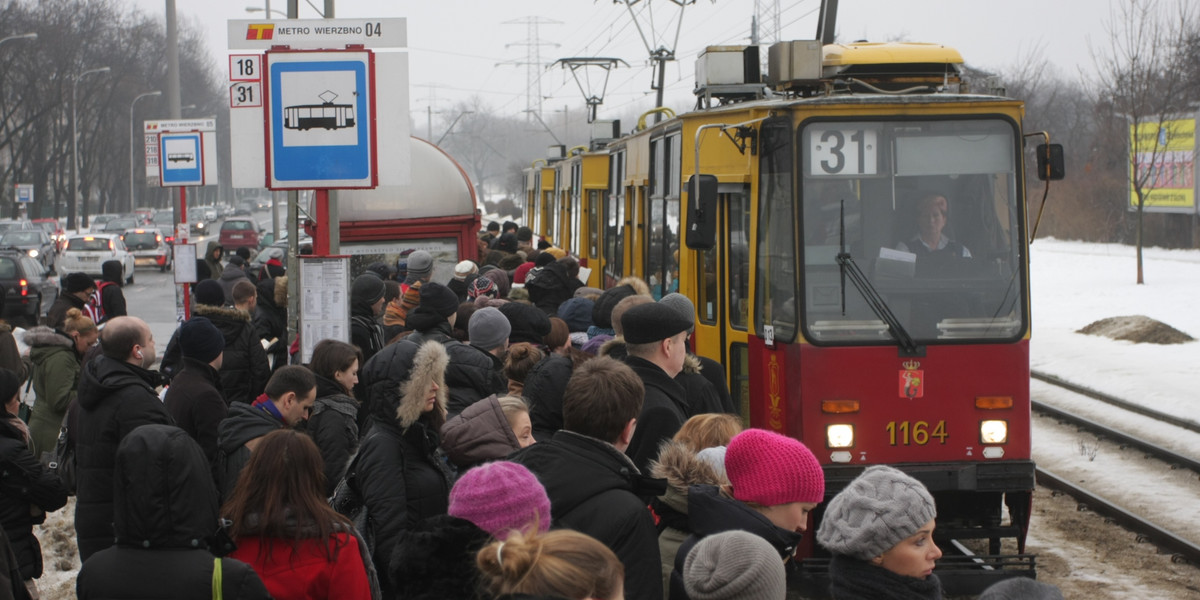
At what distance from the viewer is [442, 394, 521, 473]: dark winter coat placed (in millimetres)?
4766

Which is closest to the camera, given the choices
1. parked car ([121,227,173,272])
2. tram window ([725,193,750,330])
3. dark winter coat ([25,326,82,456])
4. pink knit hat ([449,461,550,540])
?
pink knit hat ([449,461,550,540])

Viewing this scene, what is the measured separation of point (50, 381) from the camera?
321 inches

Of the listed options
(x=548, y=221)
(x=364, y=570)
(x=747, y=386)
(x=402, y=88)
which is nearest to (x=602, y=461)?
(x=364, y=570)

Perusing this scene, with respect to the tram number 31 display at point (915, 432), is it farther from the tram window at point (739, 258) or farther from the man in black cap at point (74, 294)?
the man in black cap at point (74, 294)

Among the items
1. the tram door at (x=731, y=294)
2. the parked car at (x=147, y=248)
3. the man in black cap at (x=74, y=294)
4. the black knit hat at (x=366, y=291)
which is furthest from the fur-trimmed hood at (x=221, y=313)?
the parked car at (x=147, y=248)

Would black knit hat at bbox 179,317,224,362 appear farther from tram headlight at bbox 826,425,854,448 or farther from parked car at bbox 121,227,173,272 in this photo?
parked car at bbox 121,227,173,272

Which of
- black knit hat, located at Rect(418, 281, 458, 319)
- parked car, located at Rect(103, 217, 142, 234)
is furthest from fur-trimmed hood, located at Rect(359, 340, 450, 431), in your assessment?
parked car, located at Rect(103, 217, 142, 234)

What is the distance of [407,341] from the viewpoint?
540cm

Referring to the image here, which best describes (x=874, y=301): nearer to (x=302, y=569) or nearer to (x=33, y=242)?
(x=302, y=569)

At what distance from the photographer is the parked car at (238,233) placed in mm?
50906

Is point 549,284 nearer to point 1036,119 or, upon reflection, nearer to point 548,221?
point 548,221

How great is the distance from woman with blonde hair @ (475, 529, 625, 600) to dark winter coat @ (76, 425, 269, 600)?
4.38ft

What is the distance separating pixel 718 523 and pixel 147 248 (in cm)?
4820

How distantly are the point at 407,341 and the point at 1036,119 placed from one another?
58788 millimetres
